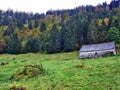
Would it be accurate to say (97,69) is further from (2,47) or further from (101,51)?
(2,47)

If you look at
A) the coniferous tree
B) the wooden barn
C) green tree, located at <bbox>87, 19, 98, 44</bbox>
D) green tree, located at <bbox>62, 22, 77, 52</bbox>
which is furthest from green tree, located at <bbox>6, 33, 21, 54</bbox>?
the wooden barn

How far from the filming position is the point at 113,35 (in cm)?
9919

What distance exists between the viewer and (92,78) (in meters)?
40.2

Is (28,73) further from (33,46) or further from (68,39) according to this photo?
(33,46)

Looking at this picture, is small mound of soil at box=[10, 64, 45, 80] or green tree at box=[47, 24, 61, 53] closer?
small mound of soil at box=[10, 64, 45, 80]

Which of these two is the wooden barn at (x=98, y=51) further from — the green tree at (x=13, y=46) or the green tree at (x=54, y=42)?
the green tree at (x=13, y=46)

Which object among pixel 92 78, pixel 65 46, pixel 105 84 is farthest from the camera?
pixel 65 46

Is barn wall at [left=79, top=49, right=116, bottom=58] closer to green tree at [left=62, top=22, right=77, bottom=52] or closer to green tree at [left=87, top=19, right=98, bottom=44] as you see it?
green tree at [left=62, top=22, right=77, bottom=52]

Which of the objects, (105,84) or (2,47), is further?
(2,47)

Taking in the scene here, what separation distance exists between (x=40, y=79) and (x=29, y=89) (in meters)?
5.73

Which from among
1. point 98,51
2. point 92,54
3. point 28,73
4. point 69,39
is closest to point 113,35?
point 69,39

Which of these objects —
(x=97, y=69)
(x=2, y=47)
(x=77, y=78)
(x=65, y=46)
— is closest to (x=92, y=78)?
(x=77, y=78)

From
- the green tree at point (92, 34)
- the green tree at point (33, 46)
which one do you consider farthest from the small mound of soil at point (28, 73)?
the green tree at point (92, 34)

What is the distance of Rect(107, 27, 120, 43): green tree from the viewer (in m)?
97.7
